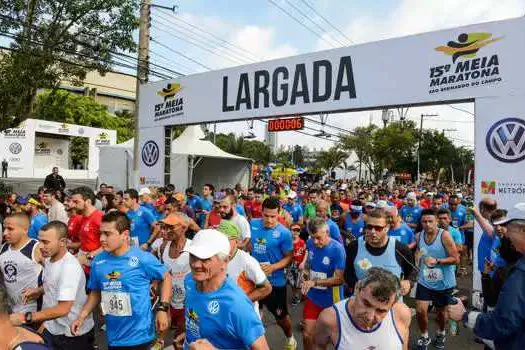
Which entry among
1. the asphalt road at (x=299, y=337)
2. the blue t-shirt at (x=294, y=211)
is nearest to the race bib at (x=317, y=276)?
the asphalt road at (x=299, y=337)

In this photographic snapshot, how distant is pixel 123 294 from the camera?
12.2 feet

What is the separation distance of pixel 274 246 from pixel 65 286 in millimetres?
2665

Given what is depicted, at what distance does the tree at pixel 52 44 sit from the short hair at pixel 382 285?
13.6m

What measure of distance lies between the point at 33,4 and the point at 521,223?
1415 centimetres

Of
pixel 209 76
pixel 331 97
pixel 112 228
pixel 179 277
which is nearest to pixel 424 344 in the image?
pixel 179 277

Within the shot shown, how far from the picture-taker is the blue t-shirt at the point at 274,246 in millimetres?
5688

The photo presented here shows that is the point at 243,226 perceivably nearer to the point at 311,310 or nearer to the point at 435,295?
the point at 311,310

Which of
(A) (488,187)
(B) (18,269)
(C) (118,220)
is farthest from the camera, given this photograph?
(A) (488,187)

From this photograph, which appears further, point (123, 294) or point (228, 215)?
point (228, 215)

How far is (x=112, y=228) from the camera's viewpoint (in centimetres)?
376

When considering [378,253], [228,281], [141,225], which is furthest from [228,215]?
[228,281]

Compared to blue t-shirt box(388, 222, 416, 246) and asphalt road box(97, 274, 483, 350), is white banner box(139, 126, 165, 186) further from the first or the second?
blue t-shirt box(388, 222, 416, 246)

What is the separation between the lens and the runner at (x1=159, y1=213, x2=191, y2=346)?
4.64 meters

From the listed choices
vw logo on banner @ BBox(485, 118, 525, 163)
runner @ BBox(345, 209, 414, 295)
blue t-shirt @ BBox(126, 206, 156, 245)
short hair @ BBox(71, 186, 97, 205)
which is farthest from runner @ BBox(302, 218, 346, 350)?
vw logo on banner @ BBox(485, 118, 525, 163)
